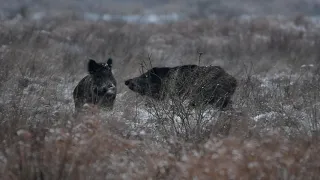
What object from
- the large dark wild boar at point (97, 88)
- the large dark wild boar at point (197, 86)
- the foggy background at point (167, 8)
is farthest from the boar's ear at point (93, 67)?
the foggy background at point (167, 8)

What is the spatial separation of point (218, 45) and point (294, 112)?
12735 millimetres

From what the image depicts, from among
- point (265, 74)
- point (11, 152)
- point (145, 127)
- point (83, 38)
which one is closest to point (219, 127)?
point (145, 127)

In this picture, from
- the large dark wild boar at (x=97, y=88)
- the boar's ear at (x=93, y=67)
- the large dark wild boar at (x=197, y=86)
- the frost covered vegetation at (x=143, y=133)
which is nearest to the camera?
the frost covered vegetation at (x=143, y=133)

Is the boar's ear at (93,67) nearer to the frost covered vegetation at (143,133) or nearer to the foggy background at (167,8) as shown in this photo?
the frost covered vegetation at (143,133)

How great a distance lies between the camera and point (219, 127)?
24.1 ft

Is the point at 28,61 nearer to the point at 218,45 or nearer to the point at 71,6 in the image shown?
the point at 218,45

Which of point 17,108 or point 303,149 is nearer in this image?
point 303,149

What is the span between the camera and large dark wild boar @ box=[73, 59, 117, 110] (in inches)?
358

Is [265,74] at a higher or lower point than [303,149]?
lower

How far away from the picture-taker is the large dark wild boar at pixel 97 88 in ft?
29.9

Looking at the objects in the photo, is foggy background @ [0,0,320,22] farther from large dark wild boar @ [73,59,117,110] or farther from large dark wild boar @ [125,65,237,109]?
large dark wild boar @ [125,65,237,109]

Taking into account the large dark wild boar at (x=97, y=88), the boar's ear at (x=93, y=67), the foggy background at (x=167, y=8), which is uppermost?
the boar's ear at (x=93, y=67)

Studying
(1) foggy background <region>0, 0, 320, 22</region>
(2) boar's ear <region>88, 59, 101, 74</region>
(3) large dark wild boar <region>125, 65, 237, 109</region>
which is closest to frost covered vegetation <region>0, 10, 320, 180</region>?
(3) large dark wild boar <region>125, 65, 237, 109</region>

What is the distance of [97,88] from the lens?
9.58 m
